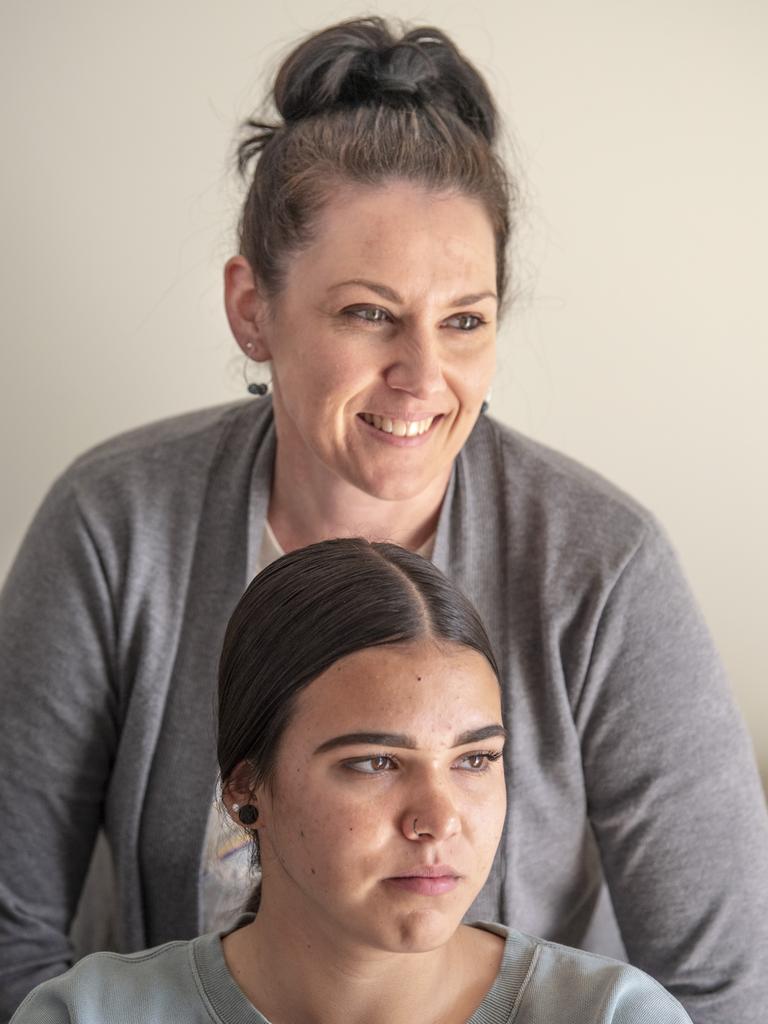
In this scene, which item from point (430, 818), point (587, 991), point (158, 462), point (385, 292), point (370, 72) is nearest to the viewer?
point (430, 818)

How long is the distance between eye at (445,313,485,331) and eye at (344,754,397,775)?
0.55 metres

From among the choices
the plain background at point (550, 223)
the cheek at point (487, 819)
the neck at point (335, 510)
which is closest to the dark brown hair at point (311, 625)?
the cheek at point (487, 819)

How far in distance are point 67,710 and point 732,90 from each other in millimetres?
1066

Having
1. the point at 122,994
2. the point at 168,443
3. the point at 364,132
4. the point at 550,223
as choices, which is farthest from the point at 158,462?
the point at 122,994

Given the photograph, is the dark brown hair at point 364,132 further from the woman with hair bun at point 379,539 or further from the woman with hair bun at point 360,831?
the woman with hair bun at point 360,831

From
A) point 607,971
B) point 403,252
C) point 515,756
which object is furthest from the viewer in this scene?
point 515,756

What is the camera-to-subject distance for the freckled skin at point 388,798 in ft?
3.56

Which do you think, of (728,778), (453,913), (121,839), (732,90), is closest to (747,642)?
(728,778)

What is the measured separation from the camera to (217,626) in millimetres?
1650

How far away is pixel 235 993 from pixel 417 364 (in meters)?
0.60

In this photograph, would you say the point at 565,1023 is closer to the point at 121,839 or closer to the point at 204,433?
the point at 121,839

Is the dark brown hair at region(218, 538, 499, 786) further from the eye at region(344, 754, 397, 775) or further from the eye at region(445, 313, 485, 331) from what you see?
the eye at region(445, 313, 485, 331)

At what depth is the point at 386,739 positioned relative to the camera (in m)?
1.10

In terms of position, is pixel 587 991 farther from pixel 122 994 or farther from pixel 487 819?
pixel 122 994
